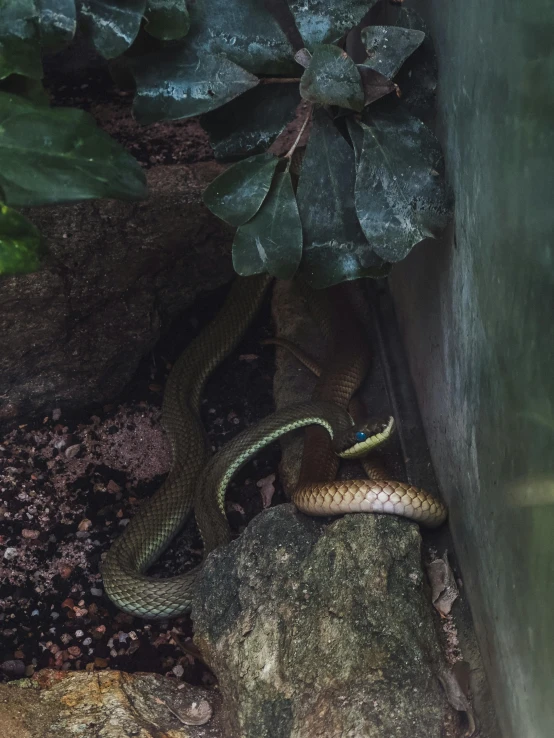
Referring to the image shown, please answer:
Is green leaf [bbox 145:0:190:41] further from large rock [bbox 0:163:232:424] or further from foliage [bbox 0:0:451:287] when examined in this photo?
large rock [bbox 0:163:232:424]

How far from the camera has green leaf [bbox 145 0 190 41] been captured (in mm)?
1517

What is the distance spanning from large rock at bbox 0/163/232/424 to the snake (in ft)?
0.75

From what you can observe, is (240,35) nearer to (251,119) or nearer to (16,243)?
(251,119)

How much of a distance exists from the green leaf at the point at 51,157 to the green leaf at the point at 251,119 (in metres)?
0.45

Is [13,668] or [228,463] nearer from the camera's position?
[13,668]

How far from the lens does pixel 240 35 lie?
1667mm

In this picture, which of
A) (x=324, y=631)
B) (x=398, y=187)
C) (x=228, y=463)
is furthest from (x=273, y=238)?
(x=228, y=463)

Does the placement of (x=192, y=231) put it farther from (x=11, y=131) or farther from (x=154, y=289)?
(x=11, y=131)

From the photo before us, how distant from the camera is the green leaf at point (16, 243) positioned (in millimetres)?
1282

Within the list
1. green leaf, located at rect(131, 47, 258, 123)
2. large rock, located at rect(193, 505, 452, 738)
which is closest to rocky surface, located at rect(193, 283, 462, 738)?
large rock, located at rect(193, 505, 452, 738)

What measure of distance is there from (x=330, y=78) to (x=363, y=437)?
1074 millimetres

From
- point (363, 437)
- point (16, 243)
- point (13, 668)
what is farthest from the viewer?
point (363, 437)

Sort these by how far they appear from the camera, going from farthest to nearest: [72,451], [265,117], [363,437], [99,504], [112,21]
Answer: [72,451] < [99,504] < [363,437] < [265,117] < [112,21]

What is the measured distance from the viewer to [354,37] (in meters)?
3.14
